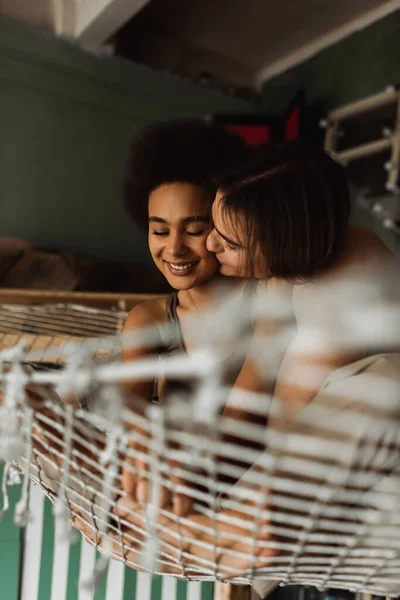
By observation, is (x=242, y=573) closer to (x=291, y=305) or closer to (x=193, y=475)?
(x=193, y=475)

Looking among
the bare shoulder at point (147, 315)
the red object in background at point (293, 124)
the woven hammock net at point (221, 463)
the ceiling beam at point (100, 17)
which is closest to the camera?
the woven hammock net at point (221, 463)

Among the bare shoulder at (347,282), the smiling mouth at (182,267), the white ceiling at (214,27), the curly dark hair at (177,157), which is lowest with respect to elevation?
the bare shoulder at (347,282)

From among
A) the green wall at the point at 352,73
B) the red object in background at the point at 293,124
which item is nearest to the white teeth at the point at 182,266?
the green wall at the point at 352,73

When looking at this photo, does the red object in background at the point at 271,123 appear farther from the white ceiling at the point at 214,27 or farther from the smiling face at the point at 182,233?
the smiling face at the point at 182,233

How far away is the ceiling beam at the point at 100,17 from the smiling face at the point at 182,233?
1.36 m

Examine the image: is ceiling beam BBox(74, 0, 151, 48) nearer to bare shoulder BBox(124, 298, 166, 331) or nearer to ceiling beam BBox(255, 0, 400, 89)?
ceiling beam BBox(255, 0, 400, 89)

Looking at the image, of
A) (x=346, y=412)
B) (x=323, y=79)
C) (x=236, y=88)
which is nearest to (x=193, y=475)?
(x=346, y=412)

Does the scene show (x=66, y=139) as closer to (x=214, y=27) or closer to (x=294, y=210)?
(x=214, y=27)

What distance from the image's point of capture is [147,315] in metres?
0.55

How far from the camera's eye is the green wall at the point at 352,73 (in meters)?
1.74

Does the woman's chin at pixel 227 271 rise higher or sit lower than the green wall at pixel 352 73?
lower

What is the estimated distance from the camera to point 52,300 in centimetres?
116

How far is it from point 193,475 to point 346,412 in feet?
0.41

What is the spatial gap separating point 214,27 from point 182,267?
1.81m
